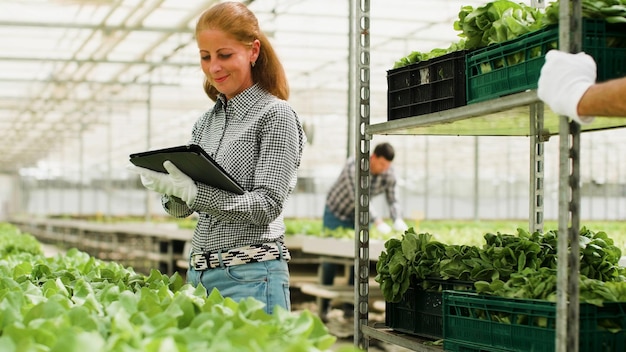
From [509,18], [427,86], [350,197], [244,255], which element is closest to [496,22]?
[509,18]

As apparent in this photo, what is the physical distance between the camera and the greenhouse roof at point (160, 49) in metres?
9.84

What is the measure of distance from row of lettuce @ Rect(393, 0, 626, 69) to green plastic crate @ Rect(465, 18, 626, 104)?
3 centimetres

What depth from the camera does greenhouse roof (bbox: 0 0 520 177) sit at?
9.84 meters

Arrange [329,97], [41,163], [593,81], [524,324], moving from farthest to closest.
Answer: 1. [41,163]
2. [329,97]
3. [524,324]
4. [593,81]

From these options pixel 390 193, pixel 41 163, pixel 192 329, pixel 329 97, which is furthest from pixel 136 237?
pixel 41 163

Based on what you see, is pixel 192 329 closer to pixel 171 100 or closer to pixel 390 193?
pixel 390 193

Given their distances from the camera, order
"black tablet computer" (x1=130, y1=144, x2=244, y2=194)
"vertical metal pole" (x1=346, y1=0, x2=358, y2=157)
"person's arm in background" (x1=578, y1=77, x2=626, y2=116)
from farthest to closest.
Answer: "vertical metal pole" (x1=346, y1=0, x2=358, y2=157), "black tablet computer" (x1=130, y1=144, x2=244, y2=194), "person's arm in background" (x1=578, y1=77, x2=626, y2=116)

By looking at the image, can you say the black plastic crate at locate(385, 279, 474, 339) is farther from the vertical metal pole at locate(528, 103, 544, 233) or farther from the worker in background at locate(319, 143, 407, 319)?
the worker in background at locate(319, 143, 407, 319)

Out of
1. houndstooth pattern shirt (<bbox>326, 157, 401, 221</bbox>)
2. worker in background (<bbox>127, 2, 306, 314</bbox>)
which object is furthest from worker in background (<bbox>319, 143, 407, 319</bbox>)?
worker in background (<bbox>127, 2, 306, 314</bbox>)

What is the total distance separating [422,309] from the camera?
2.53 meters

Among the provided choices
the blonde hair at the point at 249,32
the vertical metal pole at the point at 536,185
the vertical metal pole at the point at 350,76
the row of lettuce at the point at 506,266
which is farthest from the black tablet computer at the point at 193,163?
the vertical metal pole at the point at 350,76

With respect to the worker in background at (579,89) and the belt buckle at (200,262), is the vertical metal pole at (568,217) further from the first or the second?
the belt buckle at (200,262)

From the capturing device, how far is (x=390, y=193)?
763cm

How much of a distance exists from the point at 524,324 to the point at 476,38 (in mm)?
824
